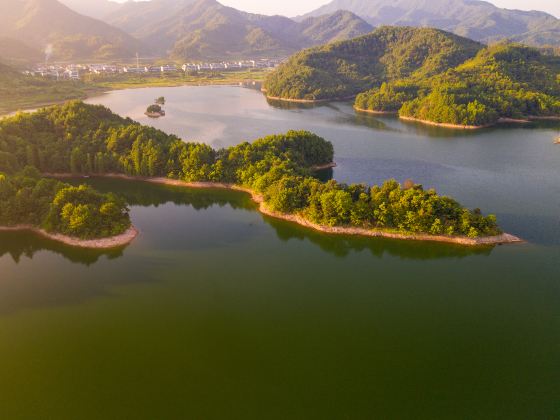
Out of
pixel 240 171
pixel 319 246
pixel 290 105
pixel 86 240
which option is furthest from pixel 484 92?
pixel 86 240

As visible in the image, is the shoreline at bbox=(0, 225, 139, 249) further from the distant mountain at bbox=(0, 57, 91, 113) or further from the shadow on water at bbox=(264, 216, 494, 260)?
the distant mountain at bbox=(0, 57, 91, 113)

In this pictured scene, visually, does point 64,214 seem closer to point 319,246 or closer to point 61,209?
point 61,209

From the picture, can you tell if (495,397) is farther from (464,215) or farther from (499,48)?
(499,48)

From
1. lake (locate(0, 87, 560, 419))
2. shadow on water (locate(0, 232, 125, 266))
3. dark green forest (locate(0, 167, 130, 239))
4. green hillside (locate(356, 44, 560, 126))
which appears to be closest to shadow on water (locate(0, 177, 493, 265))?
shadow on water (locate(0, 232, 125, 266))

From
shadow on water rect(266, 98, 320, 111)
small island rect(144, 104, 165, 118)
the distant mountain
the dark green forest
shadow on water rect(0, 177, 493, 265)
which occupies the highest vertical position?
the distant mountain

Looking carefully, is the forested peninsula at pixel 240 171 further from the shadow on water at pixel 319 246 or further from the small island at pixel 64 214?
the shadow on water at pixel 319 246

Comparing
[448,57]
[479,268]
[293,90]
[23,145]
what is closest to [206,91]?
[293,90]
